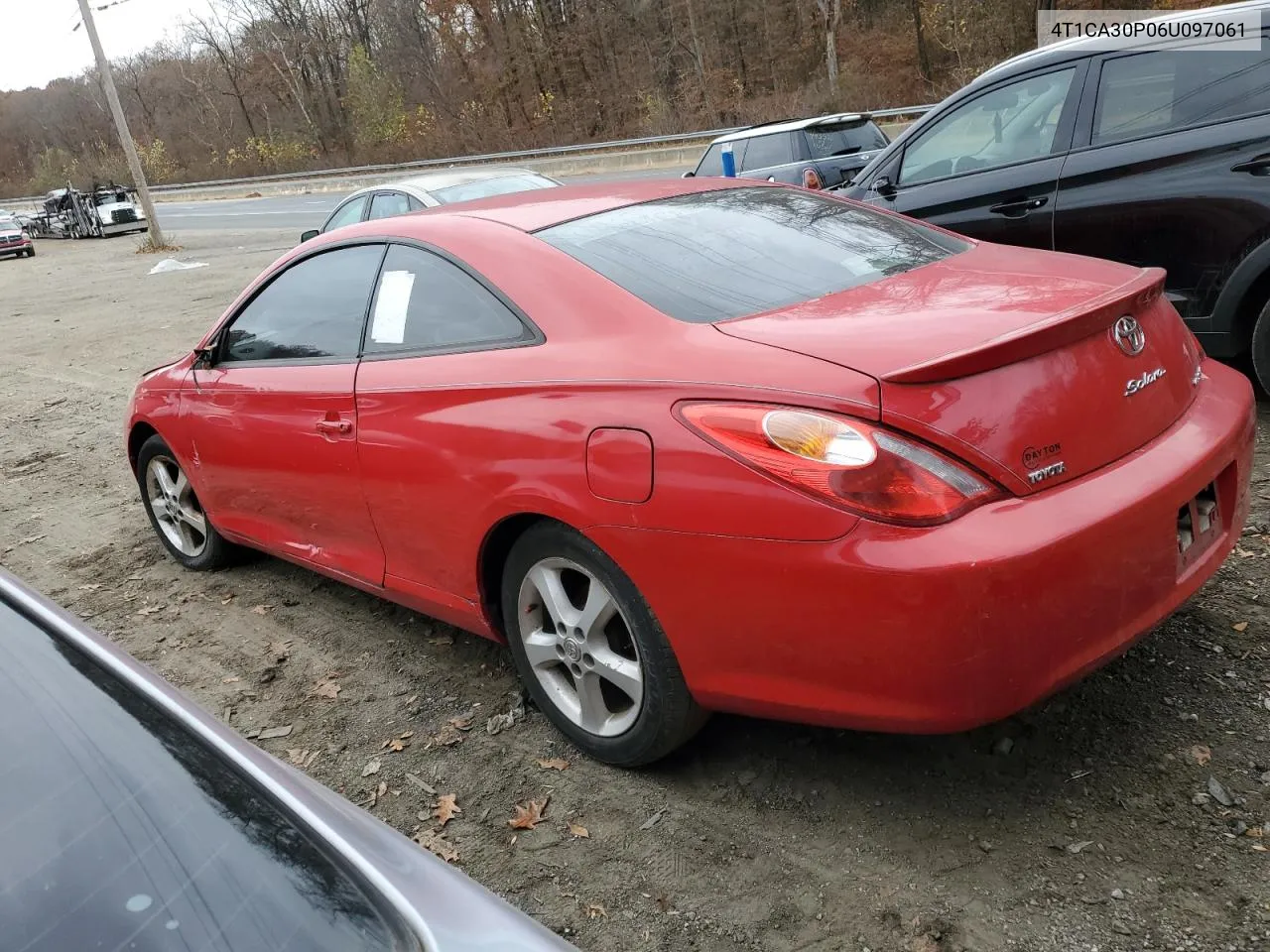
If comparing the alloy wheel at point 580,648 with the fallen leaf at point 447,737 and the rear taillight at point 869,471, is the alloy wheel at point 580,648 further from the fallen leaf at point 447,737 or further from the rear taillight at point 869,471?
the rear taillight at point 869,471

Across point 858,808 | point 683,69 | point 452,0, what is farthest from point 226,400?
point 452,0

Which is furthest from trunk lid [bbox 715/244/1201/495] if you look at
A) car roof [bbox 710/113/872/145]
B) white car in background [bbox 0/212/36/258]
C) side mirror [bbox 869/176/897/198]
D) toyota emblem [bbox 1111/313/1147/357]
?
white car in background [bbox 0/212/36/258]

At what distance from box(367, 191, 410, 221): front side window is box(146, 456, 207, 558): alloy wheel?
573 centimetres

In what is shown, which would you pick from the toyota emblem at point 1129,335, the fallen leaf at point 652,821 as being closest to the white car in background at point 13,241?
the fallen leaf at point 652,821

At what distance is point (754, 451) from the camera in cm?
228

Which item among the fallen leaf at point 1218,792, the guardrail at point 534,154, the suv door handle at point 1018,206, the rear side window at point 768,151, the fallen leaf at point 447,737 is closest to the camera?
the fallen leaf at point 1218,792

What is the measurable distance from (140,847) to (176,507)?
384 cm

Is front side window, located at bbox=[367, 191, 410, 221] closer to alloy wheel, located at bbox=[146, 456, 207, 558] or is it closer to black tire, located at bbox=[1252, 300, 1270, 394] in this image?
alloy wheel, located at bbox=[146, 456, 207, 558]

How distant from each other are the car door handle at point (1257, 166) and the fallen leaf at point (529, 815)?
12.9ft

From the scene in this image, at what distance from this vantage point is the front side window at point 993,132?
530 cm

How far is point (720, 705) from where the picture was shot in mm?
2531

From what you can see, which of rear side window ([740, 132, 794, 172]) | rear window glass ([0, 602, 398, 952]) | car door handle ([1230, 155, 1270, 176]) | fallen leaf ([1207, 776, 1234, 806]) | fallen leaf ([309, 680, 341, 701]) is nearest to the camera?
rear window glass ([0, 602, 398, 952])

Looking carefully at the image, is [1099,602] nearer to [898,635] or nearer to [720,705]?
[898,635]

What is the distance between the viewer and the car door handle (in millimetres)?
4363
